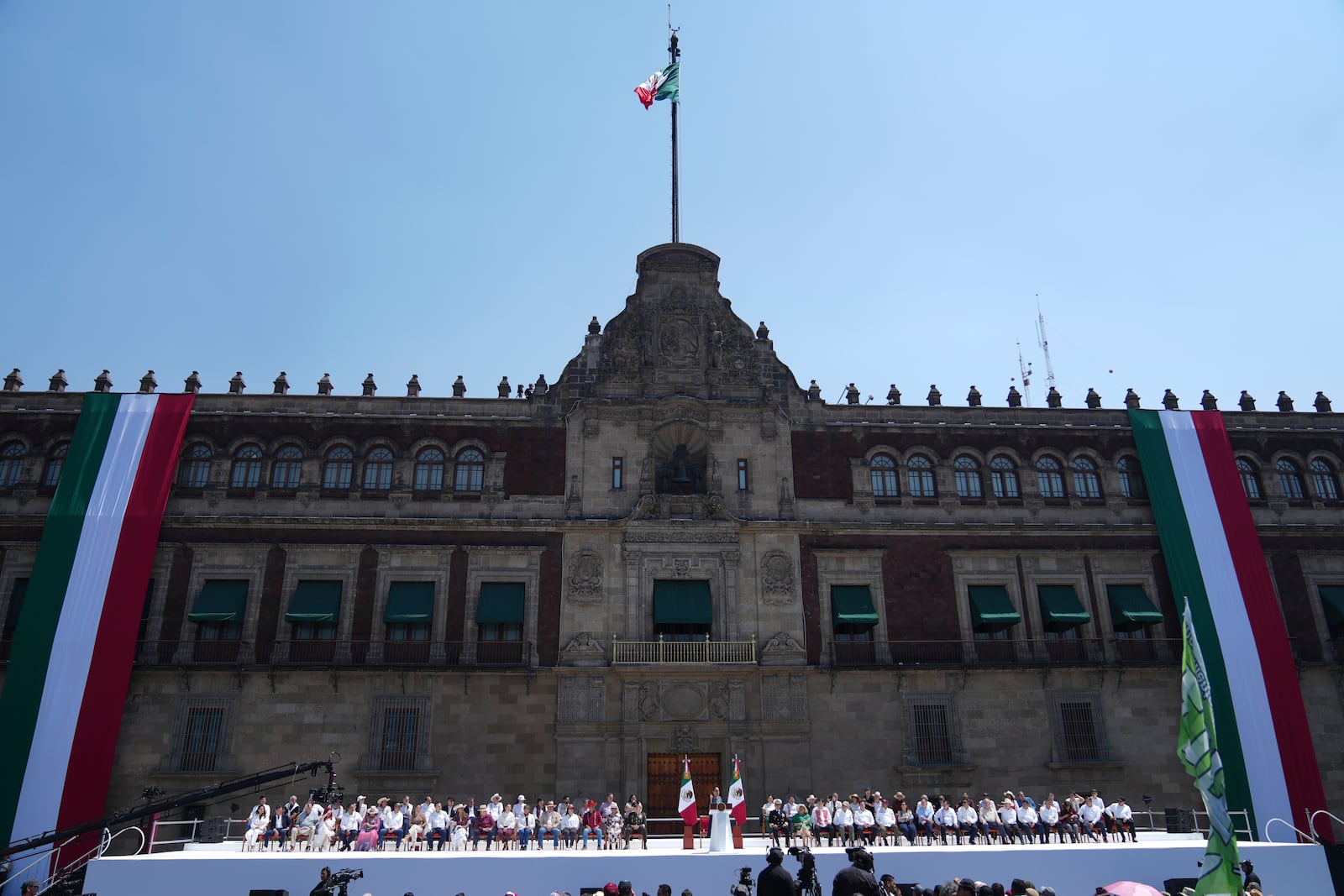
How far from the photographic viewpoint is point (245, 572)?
1192 inches

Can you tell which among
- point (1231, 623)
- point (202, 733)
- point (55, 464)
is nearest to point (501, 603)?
point (202, 733)

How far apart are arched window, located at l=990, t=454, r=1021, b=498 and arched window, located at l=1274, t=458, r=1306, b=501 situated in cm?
1001

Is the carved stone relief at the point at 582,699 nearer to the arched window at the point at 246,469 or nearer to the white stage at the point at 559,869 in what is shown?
the white stage at the point at 559,869

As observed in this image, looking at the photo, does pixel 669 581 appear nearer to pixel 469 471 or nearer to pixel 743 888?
pixel 469 471

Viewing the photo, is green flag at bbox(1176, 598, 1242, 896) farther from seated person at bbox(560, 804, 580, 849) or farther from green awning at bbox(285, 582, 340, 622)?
green awning at bbox(285, 582, 340, 622)

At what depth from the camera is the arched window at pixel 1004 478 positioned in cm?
3322

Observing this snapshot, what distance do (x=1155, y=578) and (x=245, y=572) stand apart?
31151 millimetres

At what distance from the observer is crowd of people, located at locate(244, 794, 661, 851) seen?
21.8m

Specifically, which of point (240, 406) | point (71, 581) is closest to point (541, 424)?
point (240, 406)

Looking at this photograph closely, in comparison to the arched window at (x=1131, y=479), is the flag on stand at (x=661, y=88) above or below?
above

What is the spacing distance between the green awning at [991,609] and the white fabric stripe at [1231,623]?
22.6ft

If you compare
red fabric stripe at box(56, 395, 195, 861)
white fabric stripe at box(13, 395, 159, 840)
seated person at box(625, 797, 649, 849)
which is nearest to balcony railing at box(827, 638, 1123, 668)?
seated person at box(625, 797, 649, 849)

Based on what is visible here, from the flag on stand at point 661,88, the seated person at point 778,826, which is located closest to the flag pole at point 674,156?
the flag on stand at point 661,88

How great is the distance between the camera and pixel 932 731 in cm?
2975
